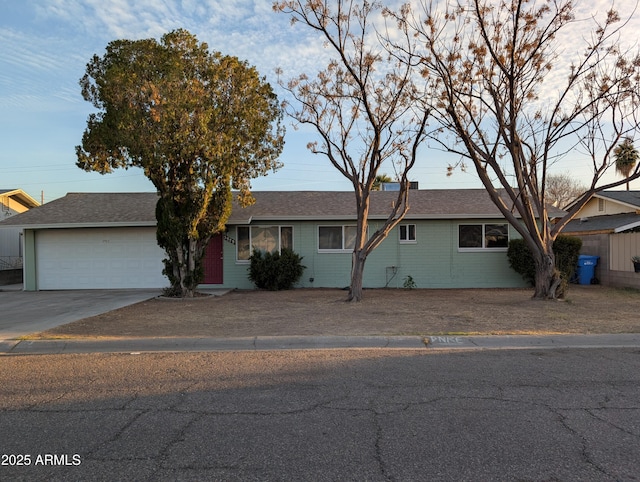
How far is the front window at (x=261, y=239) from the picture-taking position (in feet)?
58.0

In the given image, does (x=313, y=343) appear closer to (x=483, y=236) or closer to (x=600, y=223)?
(x=483, y=236)

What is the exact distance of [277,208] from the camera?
714 inches

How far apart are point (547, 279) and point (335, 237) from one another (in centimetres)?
751

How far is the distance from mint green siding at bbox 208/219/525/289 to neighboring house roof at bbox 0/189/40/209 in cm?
1709

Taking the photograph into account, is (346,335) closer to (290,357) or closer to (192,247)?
(290,357)

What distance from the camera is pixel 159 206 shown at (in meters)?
14.1

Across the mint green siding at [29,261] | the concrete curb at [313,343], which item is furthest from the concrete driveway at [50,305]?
the concrete curb at [313,343]

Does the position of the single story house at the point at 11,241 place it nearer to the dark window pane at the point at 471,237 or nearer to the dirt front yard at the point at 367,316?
the dirt front yard at the point at 367,316

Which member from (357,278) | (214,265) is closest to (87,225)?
(214,265)

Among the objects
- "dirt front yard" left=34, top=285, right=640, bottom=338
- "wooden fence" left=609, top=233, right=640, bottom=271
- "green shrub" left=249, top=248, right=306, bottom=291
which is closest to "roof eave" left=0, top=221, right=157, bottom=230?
"green shrub" left=249, top=248, right=306, bottom=291

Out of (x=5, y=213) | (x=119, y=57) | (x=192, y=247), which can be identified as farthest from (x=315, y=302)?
(x=5, y=213)

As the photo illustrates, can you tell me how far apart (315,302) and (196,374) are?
23.6ft

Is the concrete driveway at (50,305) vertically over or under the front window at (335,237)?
under

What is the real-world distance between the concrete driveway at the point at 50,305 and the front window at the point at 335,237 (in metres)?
6.09
